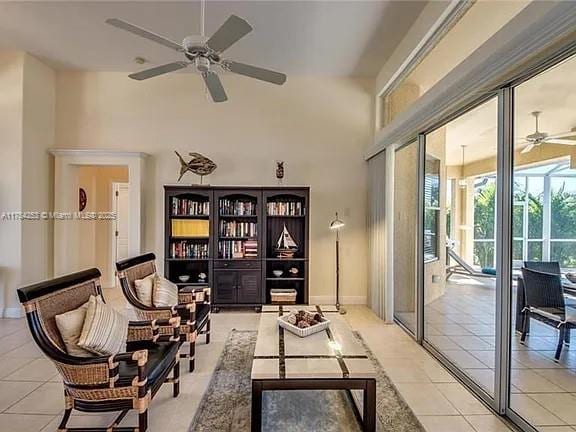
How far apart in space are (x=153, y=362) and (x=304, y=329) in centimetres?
117

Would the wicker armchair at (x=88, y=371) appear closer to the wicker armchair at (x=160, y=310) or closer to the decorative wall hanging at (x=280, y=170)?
the wicker armchair at (x=160, y=310)

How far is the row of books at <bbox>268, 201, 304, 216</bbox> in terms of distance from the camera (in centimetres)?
623

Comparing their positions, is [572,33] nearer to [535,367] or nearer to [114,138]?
[535,367]

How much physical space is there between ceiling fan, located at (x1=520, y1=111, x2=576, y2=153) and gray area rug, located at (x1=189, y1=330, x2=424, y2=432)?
2166 millimetres

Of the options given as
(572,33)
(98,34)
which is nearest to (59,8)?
(98,34)

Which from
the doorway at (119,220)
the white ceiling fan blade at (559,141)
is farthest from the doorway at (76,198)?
the white ceiling fan blade at (559,141)

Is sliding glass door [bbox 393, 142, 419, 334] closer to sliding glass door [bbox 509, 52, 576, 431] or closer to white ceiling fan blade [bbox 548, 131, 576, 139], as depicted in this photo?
sliding glass door [bbox 509, 52, 576, 431]

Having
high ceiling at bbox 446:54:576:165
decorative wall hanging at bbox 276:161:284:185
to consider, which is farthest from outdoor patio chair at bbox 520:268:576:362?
decorative wall hanging at bbox 276:161:284:185

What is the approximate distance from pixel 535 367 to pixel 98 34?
232 inches

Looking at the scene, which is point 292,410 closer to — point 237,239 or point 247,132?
point 237,239

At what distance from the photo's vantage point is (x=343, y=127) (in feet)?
21.4

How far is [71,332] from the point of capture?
2582mm

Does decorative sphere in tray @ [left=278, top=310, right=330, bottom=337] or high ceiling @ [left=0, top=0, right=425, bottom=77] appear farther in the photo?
high ceiling @ [left=0, top=0, right=425, bottom=77]

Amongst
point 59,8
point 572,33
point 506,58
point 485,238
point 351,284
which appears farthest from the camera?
point 351,284
